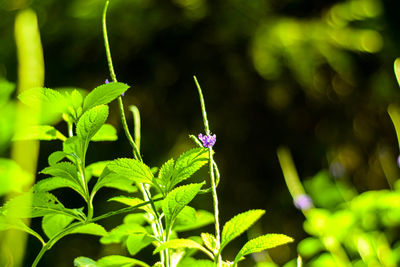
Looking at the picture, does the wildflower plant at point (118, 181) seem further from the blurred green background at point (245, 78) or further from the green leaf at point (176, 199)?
the blurred green background at point (245, 78)

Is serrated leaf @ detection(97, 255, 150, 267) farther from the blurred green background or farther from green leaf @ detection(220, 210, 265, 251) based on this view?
the blurred green background

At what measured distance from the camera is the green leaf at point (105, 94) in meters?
0.37

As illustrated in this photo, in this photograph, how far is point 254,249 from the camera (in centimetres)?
35

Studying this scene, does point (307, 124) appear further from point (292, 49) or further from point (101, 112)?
point (101, 112)

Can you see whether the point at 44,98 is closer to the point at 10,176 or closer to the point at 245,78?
the point at 10,176

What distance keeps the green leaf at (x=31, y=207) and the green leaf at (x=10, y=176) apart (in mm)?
47

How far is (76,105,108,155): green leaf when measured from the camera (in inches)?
14.2

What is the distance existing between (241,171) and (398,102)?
793mm

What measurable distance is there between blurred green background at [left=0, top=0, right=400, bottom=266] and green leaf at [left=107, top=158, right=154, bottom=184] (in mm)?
1622

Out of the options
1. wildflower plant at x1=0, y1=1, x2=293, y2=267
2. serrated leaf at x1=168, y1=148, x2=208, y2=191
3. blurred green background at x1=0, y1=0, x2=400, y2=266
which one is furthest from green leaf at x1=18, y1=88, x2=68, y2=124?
blurred green background at x1=0, y1=0, x2=400, y2=266

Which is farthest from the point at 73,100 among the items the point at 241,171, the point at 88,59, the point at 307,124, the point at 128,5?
the point at 307,124

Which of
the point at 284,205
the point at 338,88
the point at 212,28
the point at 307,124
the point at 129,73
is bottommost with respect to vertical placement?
the point at 284,205

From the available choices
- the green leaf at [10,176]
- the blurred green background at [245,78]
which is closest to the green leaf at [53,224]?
the green leaf at [10,176]

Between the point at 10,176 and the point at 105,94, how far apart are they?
11cm
